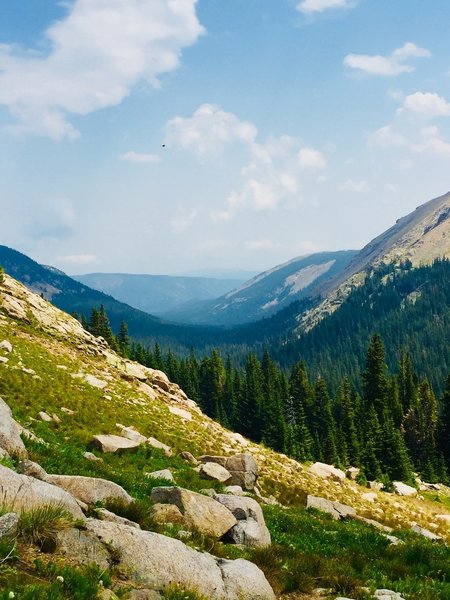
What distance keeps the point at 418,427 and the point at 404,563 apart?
3423 inches

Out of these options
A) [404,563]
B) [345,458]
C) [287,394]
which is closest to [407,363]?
[287,394]

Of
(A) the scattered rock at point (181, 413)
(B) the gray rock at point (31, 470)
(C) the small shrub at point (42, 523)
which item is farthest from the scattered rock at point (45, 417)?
(C) the small shrub at point (42, 523)

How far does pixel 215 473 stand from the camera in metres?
28.8

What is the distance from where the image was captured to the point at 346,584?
11312mm

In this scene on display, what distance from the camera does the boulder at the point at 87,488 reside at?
12.5 m

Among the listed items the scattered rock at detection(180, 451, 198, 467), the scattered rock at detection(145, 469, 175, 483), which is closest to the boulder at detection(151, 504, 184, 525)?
the scattered rock at detection(145, 469, 175, 483)

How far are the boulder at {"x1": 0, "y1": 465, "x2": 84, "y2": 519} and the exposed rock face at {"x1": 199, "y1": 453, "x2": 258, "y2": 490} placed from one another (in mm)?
21044

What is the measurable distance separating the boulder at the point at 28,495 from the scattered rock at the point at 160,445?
22.8 metres

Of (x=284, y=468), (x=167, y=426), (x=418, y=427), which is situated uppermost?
(x=167, y=426)

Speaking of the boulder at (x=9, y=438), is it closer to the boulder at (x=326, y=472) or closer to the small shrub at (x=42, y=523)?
the small shrub at (x=42, y=523)

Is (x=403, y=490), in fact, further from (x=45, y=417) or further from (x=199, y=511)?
(x=199, y=511)

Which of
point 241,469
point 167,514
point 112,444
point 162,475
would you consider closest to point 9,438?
point 167,514

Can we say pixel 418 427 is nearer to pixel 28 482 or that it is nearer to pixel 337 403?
pixel 337 403

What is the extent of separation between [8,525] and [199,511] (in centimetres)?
736
